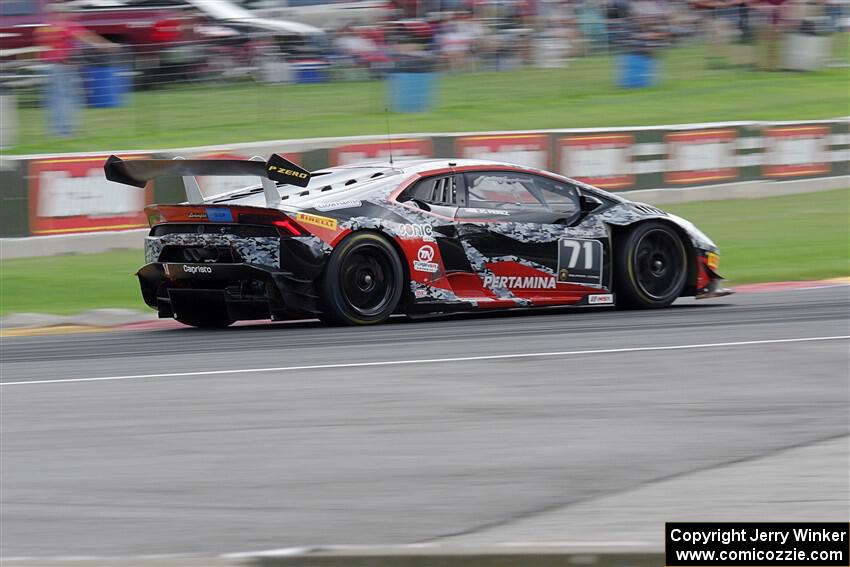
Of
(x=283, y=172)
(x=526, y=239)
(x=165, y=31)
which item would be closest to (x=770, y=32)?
(x=165, y=31)

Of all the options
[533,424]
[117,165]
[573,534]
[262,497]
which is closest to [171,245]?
[117,165]

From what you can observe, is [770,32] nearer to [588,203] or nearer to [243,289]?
[588,203]

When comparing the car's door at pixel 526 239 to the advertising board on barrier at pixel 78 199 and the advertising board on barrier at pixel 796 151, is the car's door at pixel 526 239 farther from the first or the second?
the advertising board on barrier at pixel 796 151

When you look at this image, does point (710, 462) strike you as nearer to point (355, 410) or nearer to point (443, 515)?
point (443, 515)

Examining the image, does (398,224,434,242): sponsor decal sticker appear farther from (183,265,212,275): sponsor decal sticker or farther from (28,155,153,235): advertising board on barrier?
(28,155,153,235): advertising board on barrier

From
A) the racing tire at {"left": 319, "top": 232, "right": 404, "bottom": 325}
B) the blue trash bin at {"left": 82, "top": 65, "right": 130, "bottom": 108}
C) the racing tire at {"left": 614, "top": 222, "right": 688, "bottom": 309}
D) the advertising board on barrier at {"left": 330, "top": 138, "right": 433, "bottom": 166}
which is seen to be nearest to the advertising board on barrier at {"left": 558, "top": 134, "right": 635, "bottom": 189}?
the advertising board on barrier at {"left": 330, "top": 138, "right": 433, "bottom": 166}

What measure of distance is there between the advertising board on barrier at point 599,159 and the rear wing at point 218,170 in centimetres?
1052

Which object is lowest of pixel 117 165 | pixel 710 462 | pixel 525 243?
pixel 710 462

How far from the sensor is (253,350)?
8891 mm

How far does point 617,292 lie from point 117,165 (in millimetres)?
4008

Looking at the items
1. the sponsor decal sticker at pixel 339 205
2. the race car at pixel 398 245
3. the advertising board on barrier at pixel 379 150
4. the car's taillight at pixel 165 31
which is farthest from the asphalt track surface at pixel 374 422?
the car's taillight at pixel 165 31

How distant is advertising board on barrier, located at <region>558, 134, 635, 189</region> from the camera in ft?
63.7

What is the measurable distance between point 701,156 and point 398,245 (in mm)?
12439

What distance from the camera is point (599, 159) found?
64.8 ft
